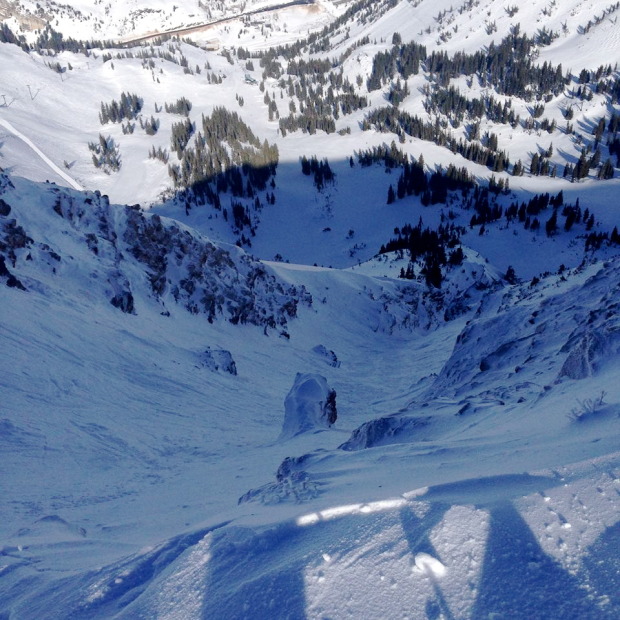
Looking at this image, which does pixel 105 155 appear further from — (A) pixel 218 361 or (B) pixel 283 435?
(B) pixel 283 435

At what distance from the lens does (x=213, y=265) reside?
65.9 ft

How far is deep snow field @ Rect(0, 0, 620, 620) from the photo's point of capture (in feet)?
7.06

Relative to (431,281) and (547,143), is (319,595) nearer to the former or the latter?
(431,281)

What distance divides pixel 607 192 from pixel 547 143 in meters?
17.5

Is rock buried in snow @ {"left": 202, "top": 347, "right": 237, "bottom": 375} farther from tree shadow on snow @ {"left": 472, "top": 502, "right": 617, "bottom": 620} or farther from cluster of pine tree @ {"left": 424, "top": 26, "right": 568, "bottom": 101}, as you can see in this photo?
cluster of pine tree @ {"left": 424, "top": 26, "right": 568, "bottom": 101}

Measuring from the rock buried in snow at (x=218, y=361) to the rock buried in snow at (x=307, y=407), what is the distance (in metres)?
4.74

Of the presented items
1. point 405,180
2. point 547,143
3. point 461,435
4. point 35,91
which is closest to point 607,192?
point 547,143

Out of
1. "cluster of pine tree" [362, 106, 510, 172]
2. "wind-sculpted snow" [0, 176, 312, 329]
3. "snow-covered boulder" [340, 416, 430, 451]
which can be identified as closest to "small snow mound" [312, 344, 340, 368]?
"wind-sculpted snow" [0, 176, 312, 329]

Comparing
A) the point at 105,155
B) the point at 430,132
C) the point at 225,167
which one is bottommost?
the point at 430,132

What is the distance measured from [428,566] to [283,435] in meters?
7.31

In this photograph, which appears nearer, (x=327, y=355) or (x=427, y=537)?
(x=427, y=537)

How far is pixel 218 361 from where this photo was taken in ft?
46.1

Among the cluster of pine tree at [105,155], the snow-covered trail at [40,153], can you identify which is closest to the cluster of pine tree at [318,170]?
the cluster of pine tree at [105,155]

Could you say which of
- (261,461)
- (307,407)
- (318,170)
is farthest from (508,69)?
(261,461)
